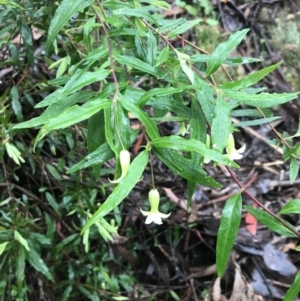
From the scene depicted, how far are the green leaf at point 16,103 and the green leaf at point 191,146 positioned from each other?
2.11 feet

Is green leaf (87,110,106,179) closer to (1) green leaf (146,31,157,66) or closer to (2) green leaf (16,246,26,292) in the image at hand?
(1) green leaf (146,31,157,66)

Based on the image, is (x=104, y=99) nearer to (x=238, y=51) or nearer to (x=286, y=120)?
(x=286, y=120)

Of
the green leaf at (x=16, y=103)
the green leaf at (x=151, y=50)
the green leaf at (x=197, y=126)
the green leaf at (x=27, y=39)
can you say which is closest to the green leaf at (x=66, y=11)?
the green leaf at (x=151, y=50)

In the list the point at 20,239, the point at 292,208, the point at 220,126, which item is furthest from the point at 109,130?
the point at 20,239

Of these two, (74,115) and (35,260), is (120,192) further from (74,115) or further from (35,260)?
(35,260)

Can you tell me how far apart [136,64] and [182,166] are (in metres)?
0.17

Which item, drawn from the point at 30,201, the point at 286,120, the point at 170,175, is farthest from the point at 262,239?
the point at 30,201

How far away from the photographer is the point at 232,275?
1481 millimetres

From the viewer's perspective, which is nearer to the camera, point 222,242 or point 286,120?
point 222,242

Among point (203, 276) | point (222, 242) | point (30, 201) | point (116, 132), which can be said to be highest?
point (116, 132)

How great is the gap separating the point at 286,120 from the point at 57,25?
136 cm

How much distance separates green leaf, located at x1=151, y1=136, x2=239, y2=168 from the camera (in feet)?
1.80

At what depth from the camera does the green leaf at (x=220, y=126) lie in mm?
604

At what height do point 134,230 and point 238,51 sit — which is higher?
point 238,51
